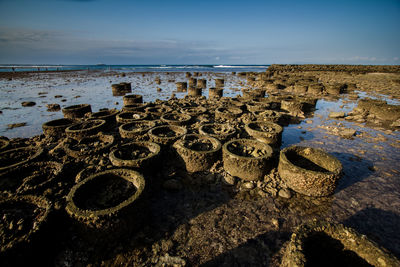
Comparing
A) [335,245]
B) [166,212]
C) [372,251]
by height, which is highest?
[372,251]

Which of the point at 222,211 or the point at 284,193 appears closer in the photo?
the point at 222,211

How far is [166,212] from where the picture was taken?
153 inches

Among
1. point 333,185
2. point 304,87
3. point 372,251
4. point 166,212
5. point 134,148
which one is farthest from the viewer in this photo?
point 304,87

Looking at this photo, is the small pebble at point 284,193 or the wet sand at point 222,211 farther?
the small pebble at point 284,193

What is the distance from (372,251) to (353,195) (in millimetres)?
2765

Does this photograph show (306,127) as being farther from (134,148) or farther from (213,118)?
(134,148)

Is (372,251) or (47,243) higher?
(372,251)

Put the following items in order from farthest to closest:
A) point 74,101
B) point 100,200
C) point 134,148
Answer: point 74,101, point 134,148, point 100,200

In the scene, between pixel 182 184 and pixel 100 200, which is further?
pixel 182 184

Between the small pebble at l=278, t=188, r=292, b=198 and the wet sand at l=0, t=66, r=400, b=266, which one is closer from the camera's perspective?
the wet sand at l=0, t=66, r=400, b=266

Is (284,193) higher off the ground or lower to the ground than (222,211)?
higher

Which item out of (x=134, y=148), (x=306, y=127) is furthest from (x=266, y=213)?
(x=306, y=127)

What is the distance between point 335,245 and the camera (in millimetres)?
2553

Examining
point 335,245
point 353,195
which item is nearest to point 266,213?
point 335,245
